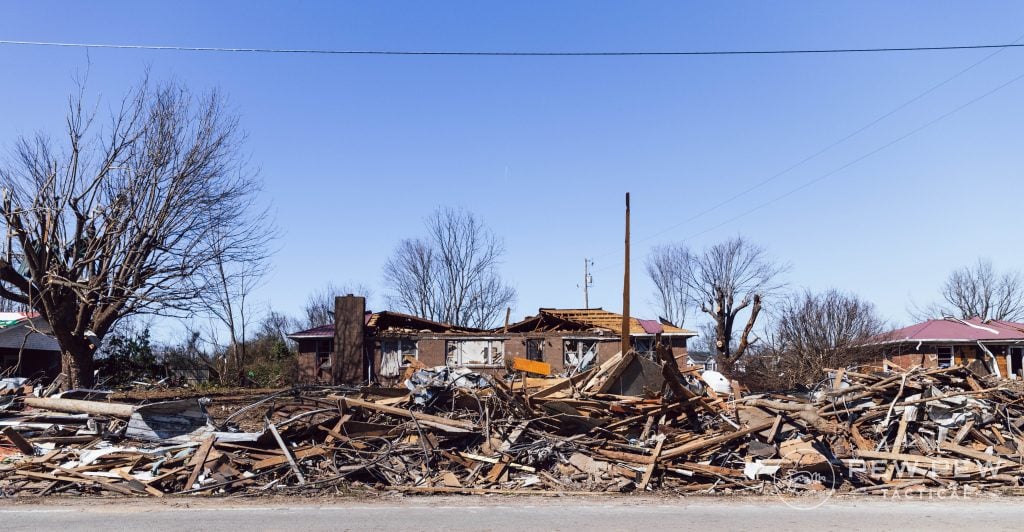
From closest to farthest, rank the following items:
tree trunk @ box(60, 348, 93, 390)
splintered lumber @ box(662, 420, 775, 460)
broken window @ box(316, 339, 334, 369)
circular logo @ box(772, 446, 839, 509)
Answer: circular logo @ box(772, 446, 839, 509) → splintered lumber @ box(662, 420, 775, 460) → tree trunk @ box(60, 348, 93, 390) → broken window @ box(316, 339, 334, 369)

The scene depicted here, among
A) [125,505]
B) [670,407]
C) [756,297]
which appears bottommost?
[125,505]

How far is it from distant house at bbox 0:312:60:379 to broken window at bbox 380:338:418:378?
1212cm

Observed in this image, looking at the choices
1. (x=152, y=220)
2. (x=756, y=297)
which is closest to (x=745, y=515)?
(x=152, y=220)

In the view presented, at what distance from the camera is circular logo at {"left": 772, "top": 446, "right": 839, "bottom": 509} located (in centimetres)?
1023

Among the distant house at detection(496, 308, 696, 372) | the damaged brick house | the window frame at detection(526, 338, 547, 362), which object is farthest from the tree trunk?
the window frame at detection(526, 338, 547, 362)

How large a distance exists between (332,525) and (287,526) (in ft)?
1.50

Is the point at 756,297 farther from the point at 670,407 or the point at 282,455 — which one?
the point at 282,455

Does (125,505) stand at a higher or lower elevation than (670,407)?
lower

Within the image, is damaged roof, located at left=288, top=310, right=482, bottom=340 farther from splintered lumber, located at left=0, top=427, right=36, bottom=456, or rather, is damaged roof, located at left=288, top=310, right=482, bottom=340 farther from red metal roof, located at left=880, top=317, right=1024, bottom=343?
red metal roof, located at left=880, top=317, right=1024, bottom=343

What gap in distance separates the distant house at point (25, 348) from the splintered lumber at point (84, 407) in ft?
42.2

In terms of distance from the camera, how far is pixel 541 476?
1086 centimetres

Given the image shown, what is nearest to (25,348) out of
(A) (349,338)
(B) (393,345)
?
(A) (349,338)

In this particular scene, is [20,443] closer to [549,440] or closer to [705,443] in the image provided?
[549,440]

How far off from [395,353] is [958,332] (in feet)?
89.7
